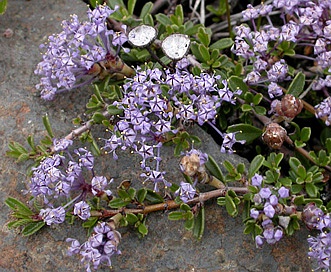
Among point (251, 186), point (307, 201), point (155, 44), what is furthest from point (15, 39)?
point (307, 201)

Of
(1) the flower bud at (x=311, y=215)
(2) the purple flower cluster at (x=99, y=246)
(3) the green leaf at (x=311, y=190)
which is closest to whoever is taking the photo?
(2) the purple flower cluster at (x=99, y=246)

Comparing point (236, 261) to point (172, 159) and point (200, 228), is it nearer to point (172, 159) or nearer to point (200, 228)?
point (200, 228)

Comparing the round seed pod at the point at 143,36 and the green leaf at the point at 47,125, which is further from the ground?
the round seed pod at the point at 143,36

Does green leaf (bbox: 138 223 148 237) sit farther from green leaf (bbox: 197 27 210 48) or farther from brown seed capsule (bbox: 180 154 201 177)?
green leaf (bbox: 197 27 210 48)

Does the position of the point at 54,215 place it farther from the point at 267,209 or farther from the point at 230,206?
the point at 267,209

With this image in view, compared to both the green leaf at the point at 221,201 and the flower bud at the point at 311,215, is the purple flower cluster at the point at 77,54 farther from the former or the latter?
the flower bud at the point at 311,215

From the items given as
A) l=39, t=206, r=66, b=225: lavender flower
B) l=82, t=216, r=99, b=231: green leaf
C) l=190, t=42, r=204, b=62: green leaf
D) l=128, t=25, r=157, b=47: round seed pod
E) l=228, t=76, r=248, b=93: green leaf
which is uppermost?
l=128, t=25, r=157, b=47: round seed pod

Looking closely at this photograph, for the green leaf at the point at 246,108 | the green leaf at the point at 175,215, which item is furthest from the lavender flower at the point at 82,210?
the green leaf at the point at 246,108

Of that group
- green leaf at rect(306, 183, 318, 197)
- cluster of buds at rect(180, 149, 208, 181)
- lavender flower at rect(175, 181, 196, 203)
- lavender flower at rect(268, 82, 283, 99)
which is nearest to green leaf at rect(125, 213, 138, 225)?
lavender flower at rect(175, 181, 196, 203)
